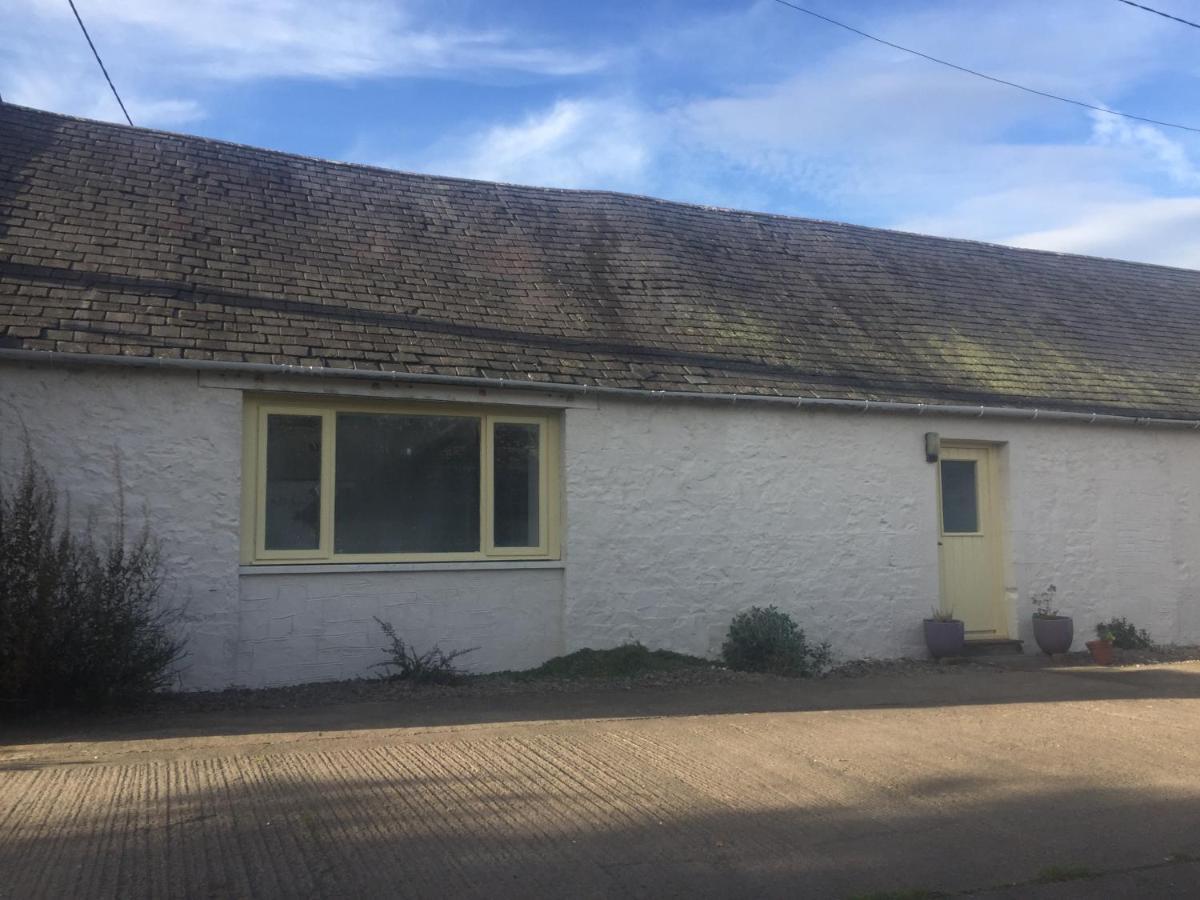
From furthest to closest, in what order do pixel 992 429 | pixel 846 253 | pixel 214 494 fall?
pixel 846 253 → pixel 992 429 → pixel 214 494

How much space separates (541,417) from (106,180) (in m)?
4.80

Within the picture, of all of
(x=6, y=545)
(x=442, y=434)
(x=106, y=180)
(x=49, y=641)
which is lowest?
(x=49, y=641)

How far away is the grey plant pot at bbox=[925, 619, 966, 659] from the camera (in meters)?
10.9

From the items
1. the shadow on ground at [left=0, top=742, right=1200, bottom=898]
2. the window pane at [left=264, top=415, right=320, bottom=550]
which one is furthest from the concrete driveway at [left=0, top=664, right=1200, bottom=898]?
the window pane at [left=264, top=415, right=320, bottom=550]

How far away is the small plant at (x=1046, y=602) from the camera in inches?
464

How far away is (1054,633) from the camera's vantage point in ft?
37.5

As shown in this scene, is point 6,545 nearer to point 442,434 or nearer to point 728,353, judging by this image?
point 442,434

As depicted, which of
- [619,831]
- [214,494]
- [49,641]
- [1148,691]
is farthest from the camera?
[1148,691]

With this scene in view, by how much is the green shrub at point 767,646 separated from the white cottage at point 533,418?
10.6 inches

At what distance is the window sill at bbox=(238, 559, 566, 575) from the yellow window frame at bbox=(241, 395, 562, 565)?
0.04 meters

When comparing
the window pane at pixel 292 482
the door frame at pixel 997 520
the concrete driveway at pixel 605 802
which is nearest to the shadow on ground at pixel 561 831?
the concrete driveway at pixel 605 802

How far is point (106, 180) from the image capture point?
10508 millimetres

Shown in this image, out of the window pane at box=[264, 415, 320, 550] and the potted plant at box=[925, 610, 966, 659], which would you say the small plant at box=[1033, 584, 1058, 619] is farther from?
the window pane at box=[264, 415, 320, 550]

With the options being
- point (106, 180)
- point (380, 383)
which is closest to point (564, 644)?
point (380, 383)
